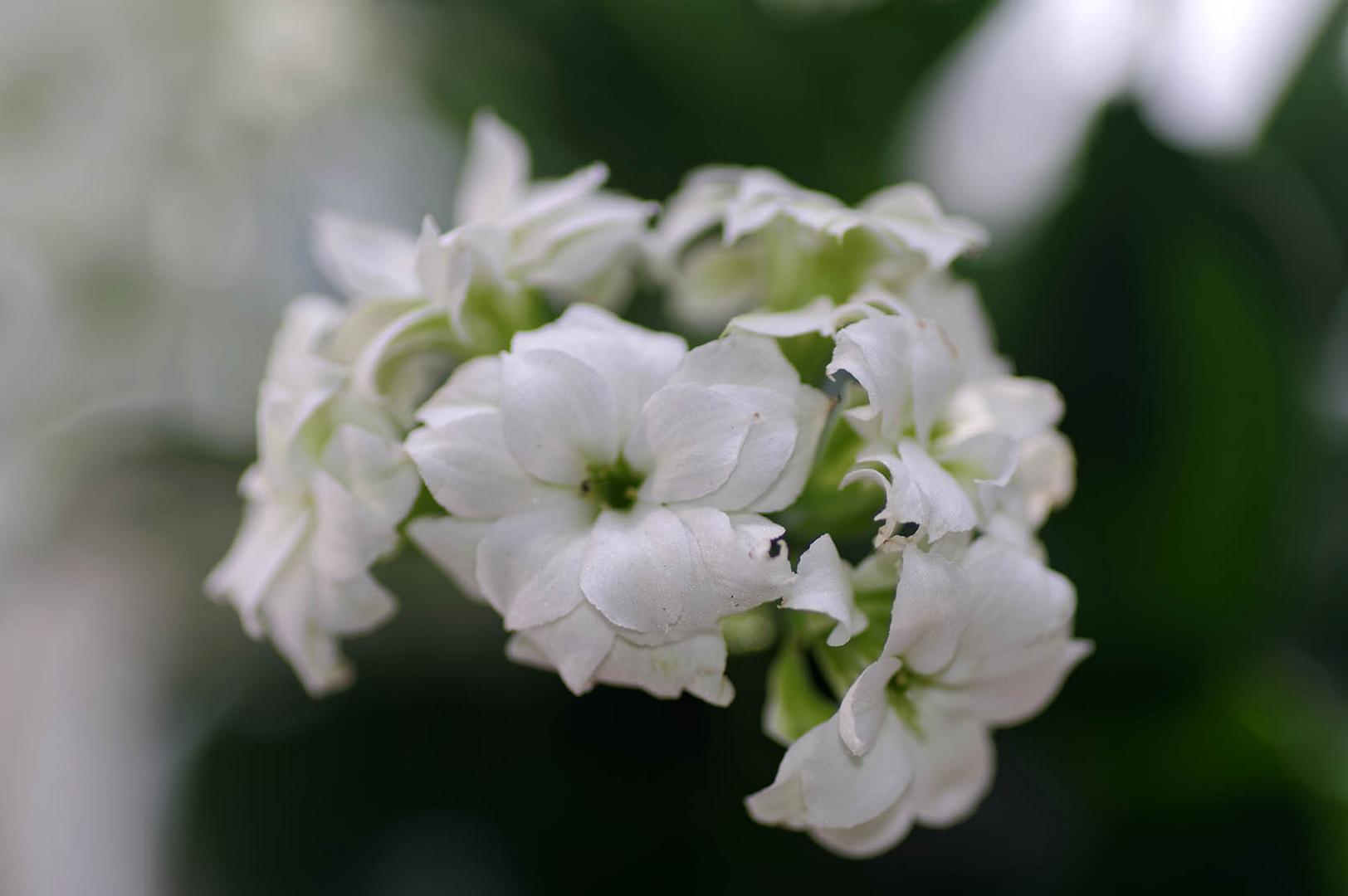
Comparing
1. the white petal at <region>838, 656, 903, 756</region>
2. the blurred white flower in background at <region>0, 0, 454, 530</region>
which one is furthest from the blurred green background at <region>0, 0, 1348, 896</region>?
the white petal at <region>838, 656, 903, 756</region>

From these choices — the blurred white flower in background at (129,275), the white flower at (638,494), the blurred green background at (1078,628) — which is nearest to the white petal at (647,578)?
the white flower at (638,494)

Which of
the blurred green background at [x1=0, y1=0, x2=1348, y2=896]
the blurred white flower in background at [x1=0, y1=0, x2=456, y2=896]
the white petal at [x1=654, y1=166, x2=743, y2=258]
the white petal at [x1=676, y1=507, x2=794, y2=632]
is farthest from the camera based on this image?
the blurred white flower in background at [x1=0, y1=0, x2=456, y2=896]

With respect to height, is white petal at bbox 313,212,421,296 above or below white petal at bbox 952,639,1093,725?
above

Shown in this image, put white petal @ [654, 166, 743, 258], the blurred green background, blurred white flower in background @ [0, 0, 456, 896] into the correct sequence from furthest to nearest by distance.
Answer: blurred white flower in background @ [0, 0, 456, 896], the blurred green background, white petal @ [654, 166, 743, 258]

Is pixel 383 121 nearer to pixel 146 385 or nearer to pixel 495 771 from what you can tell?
pixel 146 385

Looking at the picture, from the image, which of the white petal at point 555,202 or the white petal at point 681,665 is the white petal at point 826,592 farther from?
the white petal at point 555,202

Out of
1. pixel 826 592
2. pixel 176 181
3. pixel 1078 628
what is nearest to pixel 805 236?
pixel 826 592

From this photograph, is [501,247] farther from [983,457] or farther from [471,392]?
[983,457]

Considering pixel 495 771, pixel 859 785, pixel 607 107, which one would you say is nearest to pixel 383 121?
pixel 607 107

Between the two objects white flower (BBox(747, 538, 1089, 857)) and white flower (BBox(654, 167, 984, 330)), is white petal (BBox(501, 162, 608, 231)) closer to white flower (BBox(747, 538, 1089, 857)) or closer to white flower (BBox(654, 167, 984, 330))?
white flower (BBox(654, 167, 984, 330))
